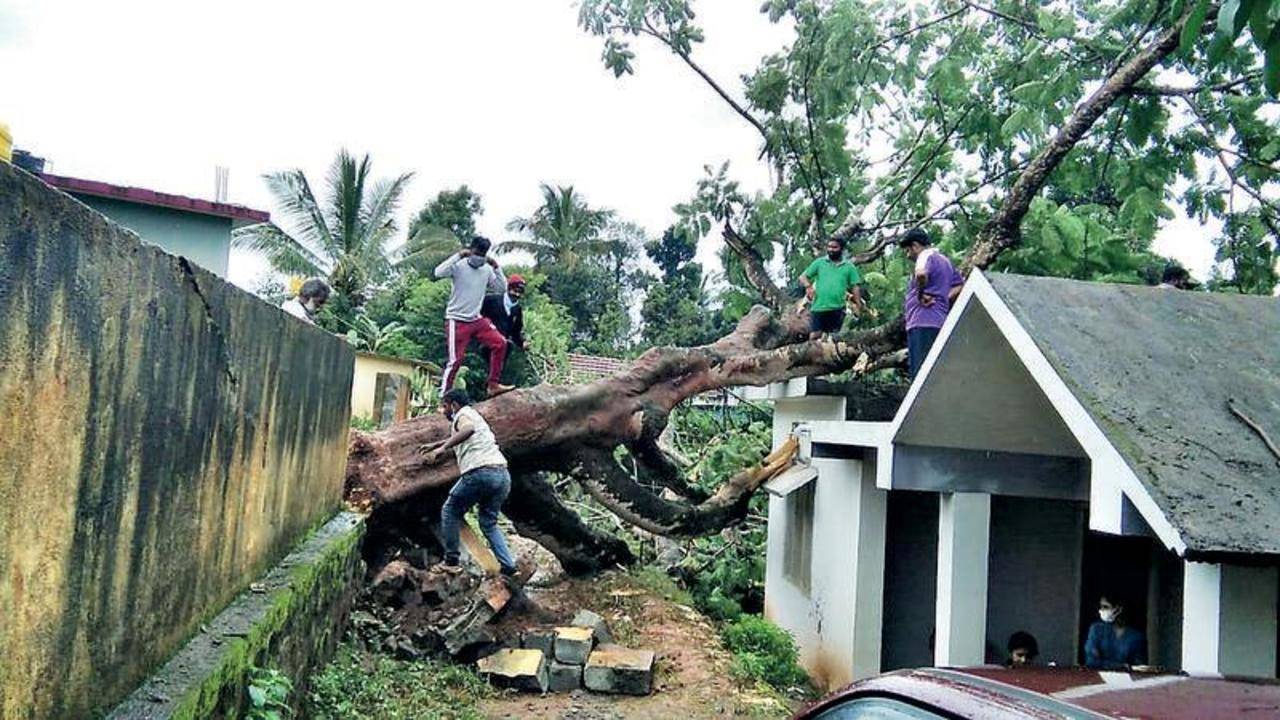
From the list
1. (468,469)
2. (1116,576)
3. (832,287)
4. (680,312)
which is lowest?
(1116,576)

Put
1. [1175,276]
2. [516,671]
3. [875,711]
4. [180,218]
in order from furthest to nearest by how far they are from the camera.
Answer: [180,218] → [516,671] → [1175,276] → [875,711]

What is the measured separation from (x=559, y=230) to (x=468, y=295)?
93.3 ft

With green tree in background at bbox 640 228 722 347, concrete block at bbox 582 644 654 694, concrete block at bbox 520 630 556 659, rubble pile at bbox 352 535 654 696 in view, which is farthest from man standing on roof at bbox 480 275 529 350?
green tree in background at bbox 640 228 722 347

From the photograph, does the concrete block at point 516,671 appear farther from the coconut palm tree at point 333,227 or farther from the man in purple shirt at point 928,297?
the coconut palm tree at point 333,227

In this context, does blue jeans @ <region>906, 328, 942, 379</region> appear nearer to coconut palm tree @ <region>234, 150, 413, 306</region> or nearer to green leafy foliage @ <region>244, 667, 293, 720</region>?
green leafy foliage @ <region>244, 667, 293, 720</region>

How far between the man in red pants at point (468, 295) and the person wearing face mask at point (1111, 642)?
18.2 feet

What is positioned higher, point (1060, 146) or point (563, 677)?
point (1060, 146)

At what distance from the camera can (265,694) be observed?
380 centimetres

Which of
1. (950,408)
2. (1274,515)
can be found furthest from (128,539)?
(950,408)

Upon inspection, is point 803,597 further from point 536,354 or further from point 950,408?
point 536,354

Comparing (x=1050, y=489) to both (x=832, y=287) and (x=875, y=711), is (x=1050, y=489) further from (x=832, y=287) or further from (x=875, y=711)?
(x=832, y=287)

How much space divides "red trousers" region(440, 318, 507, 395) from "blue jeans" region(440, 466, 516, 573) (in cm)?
112

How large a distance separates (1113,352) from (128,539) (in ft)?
13.5

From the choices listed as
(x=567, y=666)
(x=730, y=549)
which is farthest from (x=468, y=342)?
(x=730, y=549)
